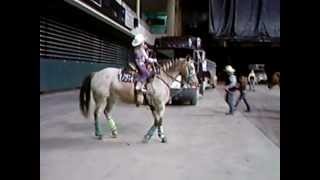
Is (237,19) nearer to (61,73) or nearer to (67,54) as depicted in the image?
(61,73)

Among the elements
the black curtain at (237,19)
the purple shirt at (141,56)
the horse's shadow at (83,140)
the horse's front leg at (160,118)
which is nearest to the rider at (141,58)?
the purple shirt at (141,56)

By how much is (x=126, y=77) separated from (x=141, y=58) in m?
0.64

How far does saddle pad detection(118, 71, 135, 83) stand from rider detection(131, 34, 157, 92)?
20cm

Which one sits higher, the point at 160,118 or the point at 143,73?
the point at 143,73

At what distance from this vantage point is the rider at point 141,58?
841cm

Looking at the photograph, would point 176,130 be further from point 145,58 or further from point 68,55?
point 68,55

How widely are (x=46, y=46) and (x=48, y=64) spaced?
0.55m

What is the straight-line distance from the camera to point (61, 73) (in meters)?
16.6

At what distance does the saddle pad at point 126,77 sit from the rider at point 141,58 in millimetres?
201

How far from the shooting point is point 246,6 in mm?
14750

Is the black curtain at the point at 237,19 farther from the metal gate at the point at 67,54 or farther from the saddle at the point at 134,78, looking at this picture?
the metal gate at the point at 67,54

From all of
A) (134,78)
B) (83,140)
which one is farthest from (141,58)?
Result: (83,140)
